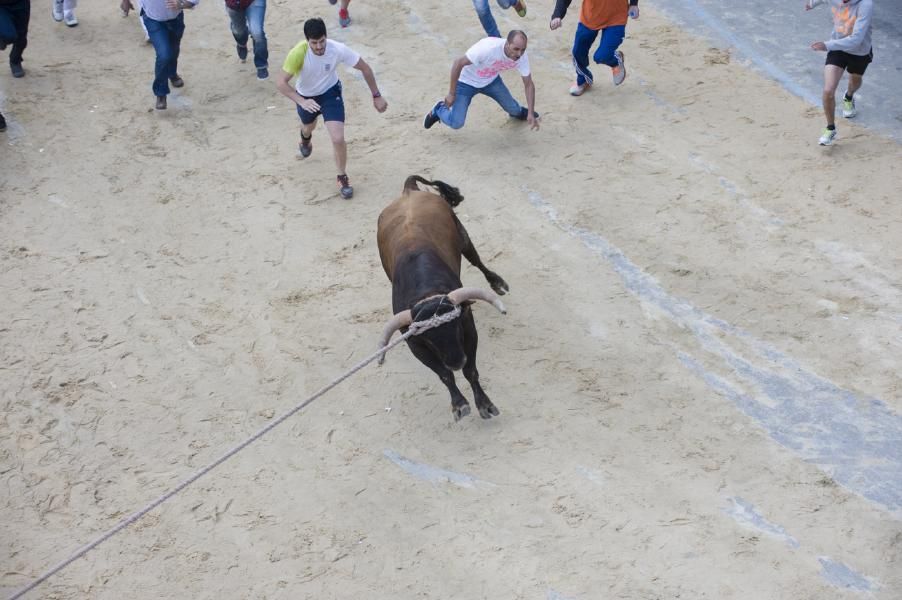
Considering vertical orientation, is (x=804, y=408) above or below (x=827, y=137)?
below

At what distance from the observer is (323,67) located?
9.43 metres

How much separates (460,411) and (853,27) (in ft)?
17.1

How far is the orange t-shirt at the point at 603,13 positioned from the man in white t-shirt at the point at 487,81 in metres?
1.03

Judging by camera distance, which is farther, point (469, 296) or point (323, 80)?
point (323, 80)

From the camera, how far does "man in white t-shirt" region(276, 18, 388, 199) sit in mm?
9242

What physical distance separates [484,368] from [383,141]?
12.3ft

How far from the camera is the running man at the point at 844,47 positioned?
9113 millimetres

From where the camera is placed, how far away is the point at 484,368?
7.82m

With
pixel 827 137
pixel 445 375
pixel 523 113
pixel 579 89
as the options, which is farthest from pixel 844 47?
pixel 445 375

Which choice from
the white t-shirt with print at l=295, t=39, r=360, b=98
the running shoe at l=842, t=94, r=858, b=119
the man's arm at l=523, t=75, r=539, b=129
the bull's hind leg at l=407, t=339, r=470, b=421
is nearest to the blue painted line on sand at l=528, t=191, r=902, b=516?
the bull's hind leg at l=407, t=339, r=470, b=421

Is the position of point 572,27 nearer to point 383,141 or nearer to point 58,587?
point 383,141

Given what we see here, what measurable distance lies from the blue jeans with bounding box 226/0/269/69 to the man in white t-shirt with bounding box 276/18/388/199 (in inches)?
78.5

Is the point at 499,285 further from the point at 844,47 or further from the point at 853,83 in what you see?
the point at 853,83

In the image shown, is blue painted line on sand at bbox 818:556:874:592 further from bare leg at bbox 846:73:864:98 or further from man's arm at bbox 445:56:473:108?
man's arm at bbox 445:56:473:108
